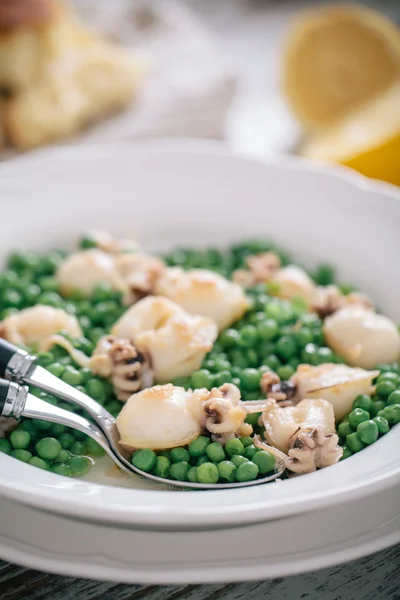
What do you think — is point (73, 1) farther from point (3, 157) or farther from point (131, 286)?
point (131, 286)

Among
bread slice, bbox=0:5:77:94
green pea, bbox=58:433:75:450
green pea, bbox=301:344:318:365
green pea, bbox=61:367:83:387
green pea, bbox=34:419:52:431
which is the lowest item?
green pea, bbox=58:433:75:450

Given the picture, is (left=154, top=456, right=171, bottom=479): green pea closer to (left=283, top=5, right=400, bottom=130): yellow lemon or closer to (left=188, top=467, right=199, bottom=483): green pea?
(left=188, top=467, right=199, bottom=483): green pea

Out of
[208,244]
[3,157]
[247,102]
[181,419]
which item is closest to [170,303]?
[181,419]

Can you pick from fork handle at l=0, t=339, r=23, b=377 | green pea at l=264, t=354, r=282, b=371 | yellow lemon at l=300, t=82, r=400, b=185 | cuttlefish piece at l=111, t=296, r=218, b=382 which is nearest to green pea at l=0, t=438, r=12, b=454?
fork handle at l=0, t=339, r=23, b=377

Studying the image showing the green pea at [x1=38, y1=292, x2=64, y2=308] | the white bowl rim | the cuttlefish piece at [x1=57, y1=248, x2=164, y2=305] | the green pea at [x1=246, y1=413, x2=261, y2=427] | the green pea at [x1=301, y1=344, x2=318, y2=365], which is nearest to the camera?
the white bowl rim

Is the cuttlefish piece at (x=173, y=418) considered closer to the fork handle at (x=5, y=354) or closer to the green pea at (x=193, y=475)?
the green pea at (x=193, y=475)

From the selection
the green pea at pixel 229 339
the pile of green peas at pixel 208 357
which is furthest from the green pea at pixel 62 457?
the green pea at pixel 229 339

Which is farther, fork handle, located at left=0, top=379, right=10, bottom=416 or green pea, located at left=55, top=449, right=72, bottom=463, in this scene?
green pea, located at left=55, top=449, right=72, bottom=463

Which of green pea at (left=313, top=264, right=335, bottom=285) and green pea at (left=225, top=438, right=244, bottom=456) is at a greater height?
green pea at (left=313, top=264, right=335, bottom=285)
